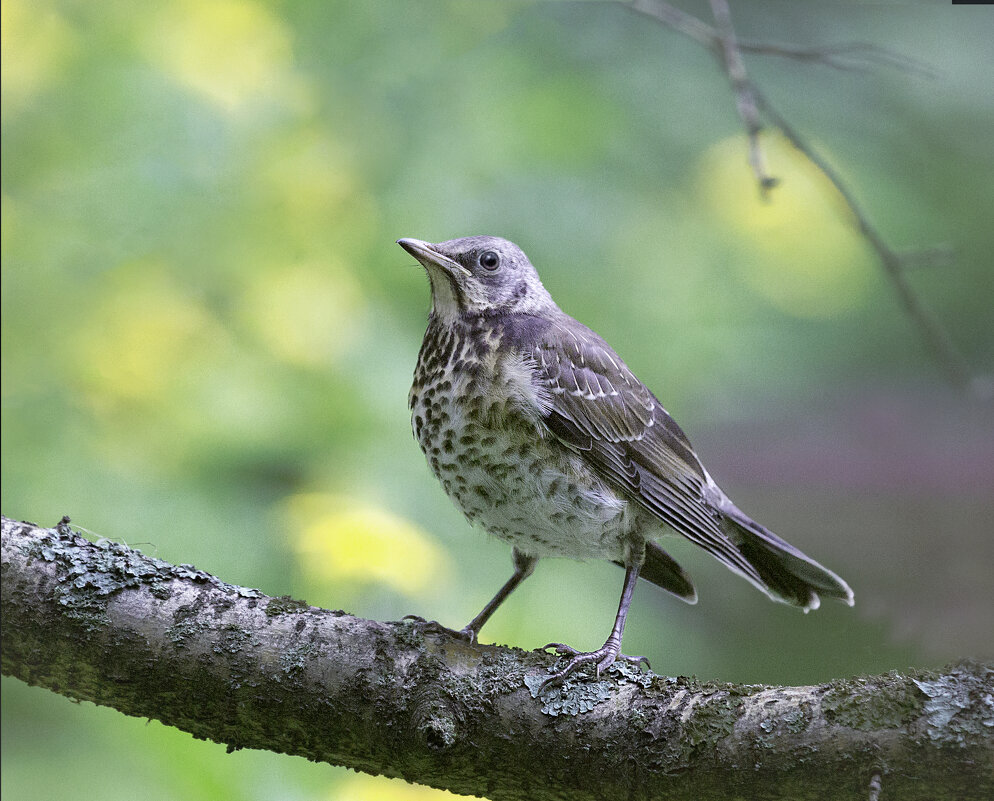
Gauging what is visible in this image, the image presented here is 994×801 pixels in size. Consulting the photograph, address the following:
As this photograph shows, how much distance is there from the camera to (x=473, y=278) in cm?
189

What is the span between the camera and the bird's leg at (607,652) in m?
1.47

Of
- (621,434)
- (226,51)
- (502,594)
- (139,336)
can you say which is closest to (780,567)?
(621,434)

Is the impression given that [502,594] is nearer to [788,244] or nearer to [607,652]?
[607,652]

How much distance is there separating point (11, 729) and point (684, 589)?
148 cm

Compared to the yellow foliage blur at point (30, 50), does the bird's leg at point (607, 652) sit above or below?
below

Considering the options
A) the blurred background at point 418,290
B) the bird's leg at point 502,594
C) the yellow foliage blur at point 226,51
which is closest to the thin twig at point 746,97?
the blurred background at point 418,290

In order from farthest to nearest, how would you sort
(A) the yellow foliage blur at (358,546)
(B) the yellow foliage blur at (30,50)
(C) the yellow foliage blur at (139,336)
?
(B) the yellow foliage blur at (30,50), (C) the yellow foliage blur at (139,336), (A) the yellow foliage blur at (358,546)

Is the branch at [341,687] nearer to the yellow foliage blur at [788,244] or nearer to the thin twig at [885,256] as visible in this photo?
the thin twig at [885,256]

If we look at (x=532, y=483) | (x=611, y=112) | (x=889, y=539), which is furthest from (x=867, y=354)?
(x=532, y=483)

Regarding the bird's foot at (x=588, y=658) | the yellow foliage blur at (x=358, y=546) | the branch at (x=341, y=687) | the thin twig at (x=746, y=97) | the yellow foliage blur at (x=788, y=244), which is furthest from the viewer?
the yellow foliage blur at (x=788, y=244)

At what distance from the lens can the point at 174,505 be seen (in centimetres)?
220

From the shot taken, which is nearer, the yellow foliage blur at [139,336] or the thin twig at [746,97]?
the thin twig at [746,97]

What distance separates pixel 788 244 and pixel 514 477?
1594 millimetres

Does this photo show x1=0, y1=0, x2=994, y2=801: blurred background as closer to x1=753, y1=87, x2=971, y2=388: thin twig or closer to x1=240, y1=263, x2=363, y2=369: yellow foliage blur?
x1=240, y1=263, x2=363, y2=369: yellow foliage blur
